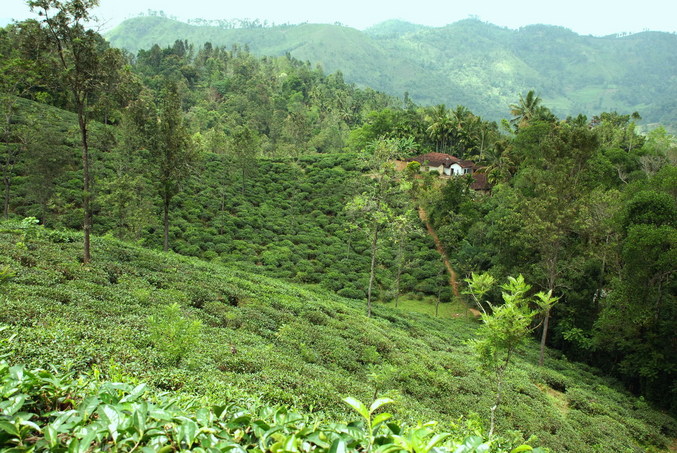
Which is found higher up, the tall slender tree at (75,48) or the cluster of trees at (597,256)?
the tall slender tree at (75,48)

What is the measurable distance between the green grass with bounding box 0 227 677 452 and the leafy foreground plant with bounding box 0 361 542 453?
1456 millimetres

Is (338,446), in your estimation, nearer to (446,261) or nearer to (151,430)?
(151,430)

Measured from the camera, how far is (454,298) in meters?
28.6

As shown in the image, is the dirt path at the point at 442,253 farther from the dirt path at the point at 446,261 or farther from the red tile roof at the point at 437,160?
the red tile roof at the point at 437,160

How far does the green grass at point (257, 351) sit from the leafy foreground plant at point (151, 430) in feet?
4.78

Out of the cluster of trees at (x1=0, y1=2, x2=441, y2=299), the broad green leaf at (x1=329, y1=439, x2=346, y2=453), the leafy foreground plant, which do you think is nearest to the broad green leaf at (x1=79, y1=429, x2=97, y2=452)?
the leafy foreground plant

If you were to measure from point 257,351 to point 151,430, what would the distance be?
6.67 metres

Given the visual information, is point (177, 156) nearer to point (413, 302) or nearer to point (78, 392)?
point (78, 392)

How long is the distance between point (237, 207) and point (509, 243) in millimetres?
20961

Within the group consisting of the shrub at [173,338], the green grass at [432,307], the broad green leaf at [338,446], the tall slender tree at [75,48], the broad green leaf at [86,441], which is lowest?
the green grass at [432,307]

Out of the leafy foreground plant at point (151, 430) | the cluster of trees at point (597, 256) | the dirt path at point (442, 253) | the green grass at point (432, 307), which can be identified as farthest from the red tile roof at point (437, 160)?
the leafy foreground plant at point (151, 430)

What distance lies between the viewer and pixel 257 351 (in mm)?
8289

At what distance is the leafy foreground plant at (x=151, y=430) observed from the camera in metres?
1.81

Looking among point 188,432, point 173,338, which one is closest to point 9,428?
point 188,432
